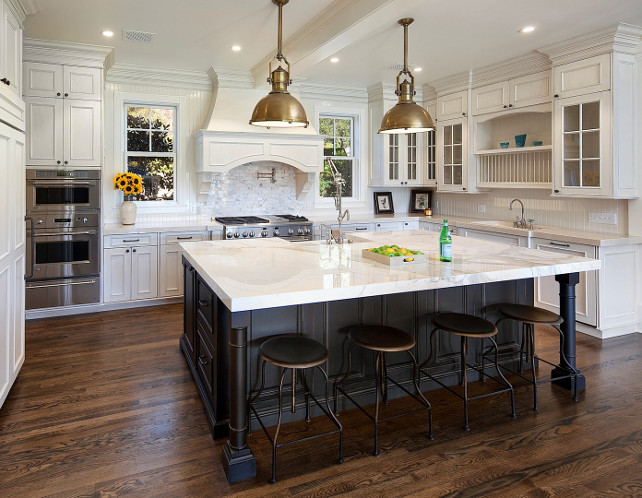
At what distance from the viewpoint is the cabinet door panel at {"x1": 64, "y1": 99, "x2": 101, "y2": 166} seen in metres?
4.78

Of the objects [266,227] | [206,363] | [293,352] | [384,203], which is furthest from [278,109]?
[384,203]

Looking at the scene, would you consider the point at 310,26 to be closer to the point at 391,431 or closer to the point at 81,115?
the point at 81,115

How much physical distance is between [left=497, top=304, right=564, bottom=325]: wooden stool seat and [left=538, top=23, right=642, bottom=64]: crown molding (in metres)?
2.75

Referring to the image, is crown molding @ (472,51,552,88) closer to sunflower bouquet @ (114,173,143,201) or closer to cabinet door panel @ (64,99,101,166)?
sunflower bouquet @ (114,173,143,201)

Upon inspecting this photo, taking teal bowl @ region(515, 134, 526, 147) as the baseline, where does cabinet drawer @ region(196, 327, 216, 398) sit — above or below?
below

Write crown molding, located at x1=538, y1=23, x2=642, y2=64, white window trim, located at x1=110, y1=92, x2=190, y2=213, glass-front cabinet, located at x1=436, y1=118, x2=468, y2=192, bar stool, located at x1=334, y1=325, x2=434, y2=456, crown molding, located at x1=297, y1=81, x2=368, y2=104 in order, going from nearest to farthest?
bar stool, located at x1=334, y1=325, x2=434, y2=456
crown molding, located at x1=538, y1=23, x2=642, y2=64
white window trim, located at x1=110, y1=92, x2=190, y2=213
glass-front cabinet, located at x1=436, y1=118, x2=468, y2=192
crown molding, located at x1=297, y1=81, x2=368, y2=104

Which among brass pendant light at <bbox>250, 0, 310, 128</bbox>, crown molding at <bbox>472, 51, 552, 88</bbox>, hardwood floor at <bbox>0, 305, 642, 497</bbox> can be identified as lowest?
hardwood floor at <bbox>0, 305, 642, 497</bbox>

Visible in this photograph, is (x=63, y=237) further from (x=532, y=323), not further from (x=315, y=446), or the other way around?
(x=532, y=323)

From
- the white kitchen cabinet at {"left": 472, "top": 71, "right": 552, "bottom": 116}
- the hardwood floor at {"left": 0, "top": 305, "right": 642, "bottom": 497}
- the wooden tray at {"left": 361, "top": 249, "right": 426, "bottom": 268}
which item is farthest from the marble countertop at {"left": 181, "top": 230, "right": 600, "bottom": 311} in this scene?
the white kitchen cabinet at {"left": 472, "top": 71, "right": 552, "bottom": 116}

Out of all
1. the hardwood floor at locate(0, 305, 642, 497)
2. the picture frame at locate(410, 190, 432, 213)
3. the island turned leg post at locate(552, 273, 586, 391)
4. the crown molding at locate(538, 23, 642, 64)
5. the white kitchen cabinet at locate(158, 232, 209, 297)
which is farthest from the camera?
the picture frame at locate(410, 190, 432, 213)

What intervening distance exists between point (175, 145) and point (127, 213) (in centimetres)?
112

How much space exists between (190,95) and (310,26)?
7.47 feet

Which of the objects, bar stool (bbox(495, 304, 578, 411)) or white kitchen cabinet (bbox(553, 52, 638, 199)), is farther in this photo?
white kitchen cabinet (bbox(553, 52, 638, 199))

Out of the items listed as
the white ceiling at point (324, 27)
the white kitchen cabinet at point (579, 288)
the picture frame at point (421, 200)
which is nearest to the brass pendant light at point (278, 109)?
the white ceiling at point (324, 27)
